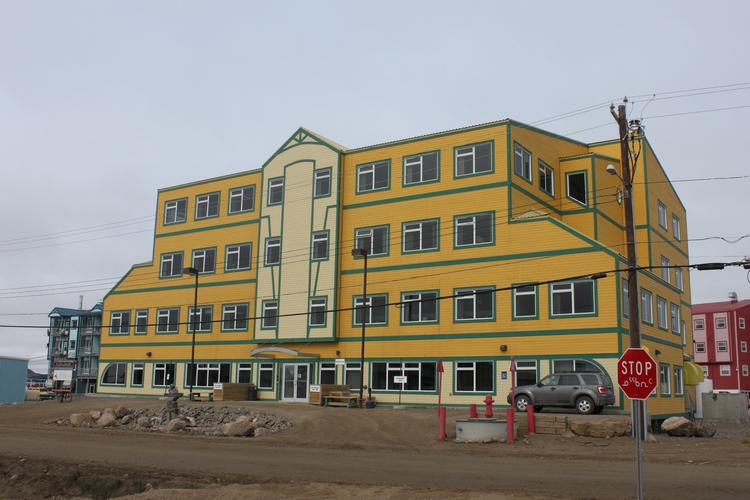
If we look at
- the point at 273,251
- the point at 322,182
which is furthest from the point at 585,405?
the point at 273,251

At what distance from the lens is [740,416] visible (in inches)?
1880

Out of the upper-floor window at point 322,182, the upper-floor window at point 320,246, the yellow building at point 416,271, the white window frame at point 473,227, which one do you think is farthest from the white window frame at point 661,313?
the upper-floor window at point 322,182

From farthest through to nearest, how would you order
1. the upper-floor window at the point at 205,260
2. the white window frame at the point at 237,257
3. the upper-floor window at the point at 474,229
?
the upper-floor window at the point at 205,260, the white window frame at the point at 237,257, the upper-floor window at the point at 474,229

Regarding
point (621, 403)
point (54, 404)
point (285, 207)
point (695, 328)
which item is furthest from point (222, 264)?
point (695, 328)

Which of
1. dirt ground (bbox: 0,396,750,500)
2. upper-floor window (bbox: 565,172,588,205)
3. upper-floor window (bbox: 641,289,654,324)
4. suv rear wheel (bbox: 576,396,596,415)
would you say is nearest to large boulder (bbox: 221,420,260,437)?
dirt ground (bbox: 0,396,750,500)

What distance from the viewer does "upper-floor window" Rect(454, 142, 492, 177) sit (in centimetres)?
3850

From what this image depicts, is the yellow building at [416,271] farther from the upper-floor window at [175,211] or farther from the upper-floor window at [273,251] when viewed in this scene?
the upper-floor window at [175,211]

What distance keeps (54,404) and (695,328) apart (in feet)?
222

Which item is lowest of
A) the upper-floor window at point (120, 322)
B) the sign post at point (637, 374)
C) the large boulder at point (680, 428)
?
the large boulder at point (680, 428)

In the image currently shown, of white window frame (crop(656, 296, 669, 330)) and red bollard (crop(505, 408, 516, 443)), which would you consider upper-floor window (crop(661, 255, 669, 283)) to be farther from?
red bollard (crop(505, 408, 516, 443))

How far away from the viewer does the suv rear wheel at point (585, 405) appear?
96.8ft

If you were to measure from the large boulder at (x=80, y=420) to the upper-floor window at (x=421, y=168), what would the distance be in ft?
66.3

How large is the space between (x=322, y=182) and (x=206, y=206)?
1050 cm

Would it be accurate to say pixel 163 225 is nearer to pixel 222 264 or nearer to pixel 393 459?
pixel 222 264
